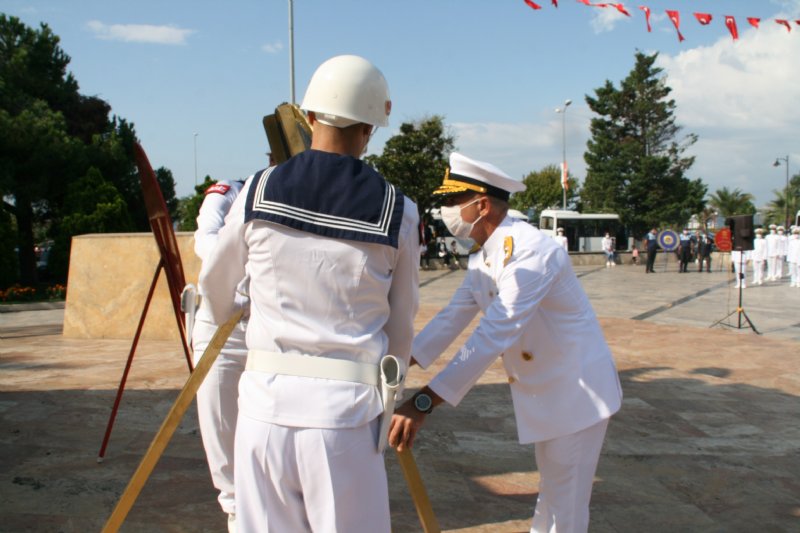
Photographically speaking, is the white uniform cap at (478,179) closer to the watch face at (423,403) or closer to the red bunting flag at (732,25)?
the watch face at (423,403)

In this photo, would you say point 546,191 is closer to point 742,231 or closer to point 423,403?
point 742,231

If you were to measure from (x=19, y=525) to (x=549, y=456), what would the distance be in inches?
102

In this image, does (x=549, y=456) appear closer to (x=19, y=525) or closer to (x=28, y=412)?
(x=19, y=525)

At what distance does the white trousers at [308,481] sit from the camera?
178 cm

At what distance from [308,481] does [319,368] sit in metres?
0.28

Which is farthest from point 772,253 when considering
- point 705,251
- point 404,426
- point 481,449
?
point 404,426

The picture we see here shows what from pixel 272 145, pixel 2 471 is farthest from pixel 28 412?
pixel 272 145

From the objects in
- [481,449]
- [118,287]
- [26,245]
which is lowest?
[481,449]

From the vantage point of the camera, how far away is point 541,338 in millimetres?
2871

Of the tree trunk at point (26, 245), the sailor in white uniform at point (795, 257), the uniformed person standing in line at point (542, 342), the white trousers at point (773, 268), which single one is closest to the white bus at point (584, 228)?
the white trousers at point (773, 268)

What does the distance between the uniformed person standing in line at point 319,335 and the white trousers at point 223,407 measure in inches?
58.1

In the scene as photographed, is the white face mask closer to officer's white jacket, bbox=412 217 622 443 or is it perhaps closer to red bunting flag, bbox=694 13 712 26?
officer's white jacket, bbox=412 217 622 443

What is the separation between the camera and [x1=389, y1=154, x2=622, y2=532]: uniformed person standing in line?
271cm

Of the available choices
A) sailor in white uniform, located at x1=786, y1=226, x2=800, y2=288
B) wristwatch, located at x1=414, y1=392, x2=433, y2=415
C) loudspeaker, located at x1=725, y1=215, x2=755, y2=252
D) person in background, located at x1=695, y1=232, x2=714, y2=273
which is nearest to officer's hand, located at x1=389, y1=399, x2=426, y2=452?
wristwatch, located at x1=414, y1=392, x2=433, y2=415
